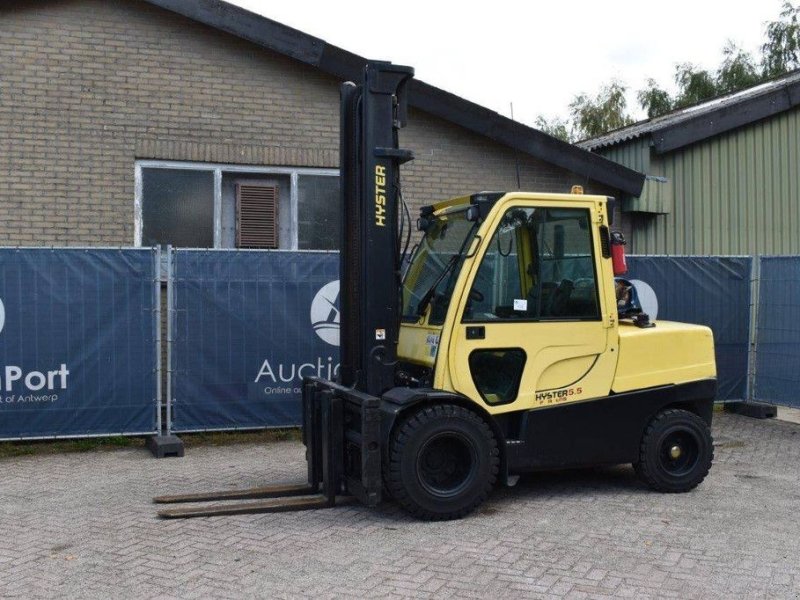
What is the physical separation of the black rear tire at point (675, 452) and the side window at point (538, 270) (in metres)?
1.16

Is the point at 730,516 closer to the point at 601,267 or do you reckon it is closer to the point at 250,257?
the point at 601,267

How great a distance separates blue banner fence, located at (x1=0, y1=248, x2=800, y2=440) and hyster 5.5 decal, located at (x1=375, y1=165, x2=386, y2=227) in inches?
136

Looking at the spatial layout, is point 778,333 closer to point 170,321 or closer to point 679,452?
point 679,452

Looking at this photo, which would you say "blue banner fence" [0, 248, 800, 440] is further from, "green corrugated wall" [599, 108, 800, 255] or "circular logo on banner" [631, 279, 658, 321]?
"green corrugated wall" [599, 108, 800, 255]

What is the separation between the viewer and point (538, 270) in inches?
283

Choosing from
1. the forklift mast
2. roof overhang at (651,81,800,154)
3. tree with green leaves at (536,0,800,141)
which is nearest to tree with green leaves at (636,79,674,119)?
tree with green leaves at (536,0,800,141)

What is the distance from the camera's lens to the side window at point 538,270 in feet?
23.1

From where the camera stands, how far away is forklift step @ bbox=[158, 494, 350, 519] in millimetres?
6787

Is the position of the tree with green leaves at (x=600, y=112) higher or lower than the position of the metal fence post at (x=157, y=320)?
higher

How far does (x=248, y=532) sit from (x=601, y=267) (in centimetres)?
336

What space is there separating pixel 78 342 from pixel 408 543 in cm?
473

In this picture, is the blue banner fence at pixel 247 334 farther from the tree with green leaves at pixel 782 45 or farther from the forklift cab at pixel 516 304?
the tree with green leaves at pixel 782 45

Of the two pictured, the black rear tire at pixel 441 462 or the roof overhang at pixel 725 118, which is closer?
the black rear tire at pixel 441 462

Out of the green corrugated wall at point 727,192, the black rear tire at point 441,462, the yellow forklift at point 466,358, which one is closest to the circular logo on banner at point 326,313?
the yellow forklift at point 466,358
